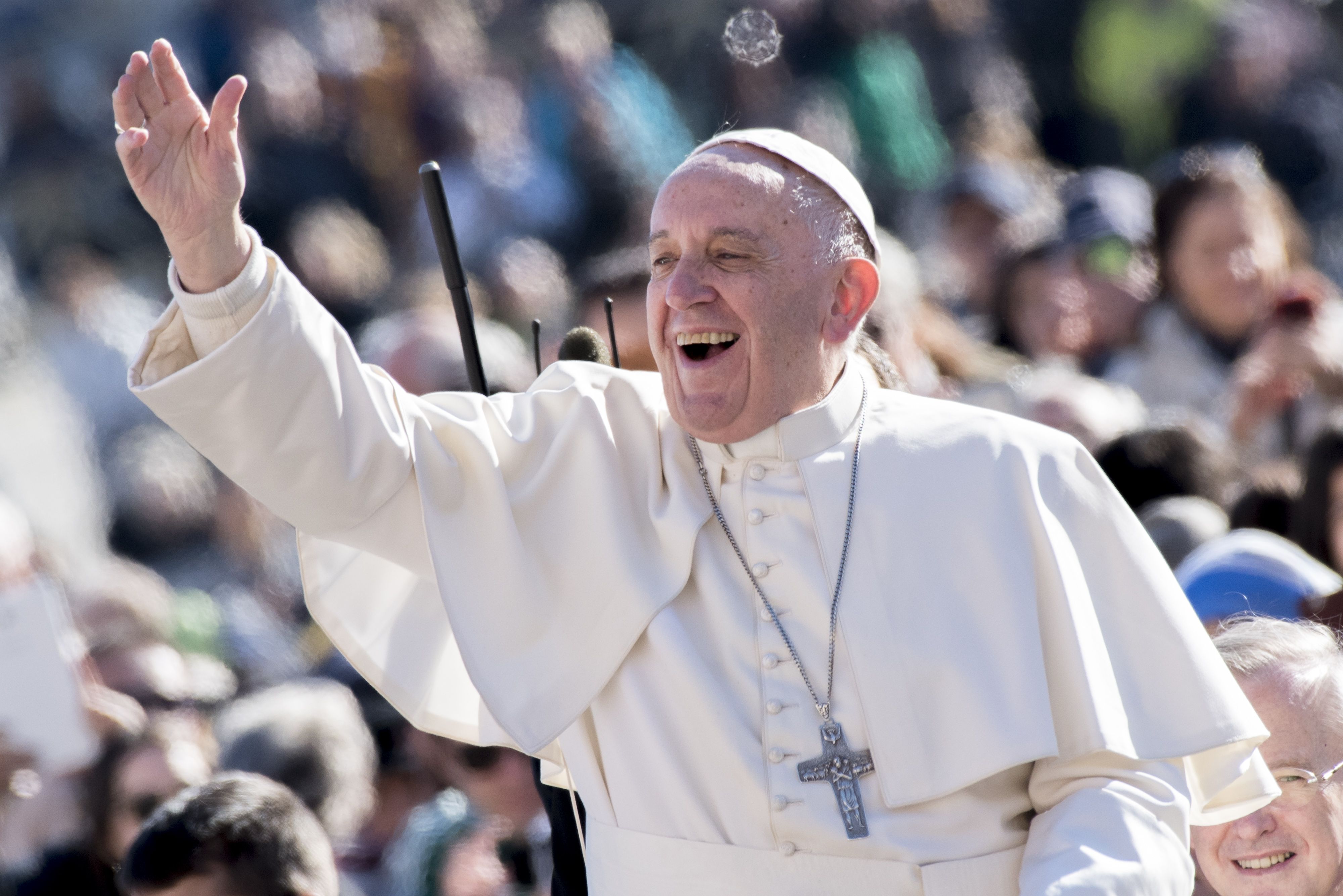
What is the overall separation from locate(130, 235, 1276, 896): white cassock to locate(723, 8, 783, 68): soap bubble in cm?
513

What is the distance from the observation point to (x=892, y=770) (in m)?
2.47

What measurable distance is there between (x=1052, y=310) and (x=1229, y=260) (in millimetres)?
653

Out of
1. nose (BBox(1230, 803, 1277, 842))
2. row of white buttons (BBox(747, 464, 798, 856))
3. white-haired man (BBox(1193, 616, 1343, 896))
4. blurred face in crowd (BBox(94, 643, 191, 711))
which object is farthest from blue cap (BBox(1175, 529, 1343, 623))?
blurred face in crowd (BBox(94, 643, 191, 711))

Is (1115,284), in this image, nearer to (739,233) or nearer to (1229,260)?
(1229,260)

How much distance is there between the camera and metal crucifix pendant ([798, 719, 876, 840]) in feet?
8.08

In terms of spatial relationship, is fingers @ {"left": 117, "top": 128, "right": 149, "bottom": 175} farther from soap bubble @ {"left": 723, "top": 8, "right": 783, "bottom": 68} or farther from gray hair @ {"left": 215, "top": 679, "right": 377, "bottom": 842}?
soap bubble @ {"left": 723, "top": 8, "right": 783, "bottom": 68}

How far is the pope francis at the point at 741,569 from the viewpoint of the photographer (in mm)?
2379

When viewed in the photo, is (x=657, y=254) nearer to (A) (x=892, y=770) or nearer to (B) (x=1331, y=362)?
(A) (x=892, y=770)

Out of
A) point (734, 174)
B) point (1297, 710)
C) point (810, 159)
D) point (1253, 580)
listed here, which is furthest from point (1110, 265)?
point (734, 174)

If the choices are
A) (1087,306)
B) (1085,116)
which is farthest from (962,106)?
(1087,306)

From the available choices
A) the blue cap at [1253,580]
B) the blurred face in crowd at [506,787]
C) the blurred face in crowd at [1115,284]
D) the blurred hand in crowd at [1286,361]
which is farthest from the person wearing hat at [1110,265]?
the blurred face in crowd at [506,787]

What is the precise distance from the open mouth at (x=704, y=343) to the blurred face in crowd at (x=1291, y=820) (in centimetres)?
120

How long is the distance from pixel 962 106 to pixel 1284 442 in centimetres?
292

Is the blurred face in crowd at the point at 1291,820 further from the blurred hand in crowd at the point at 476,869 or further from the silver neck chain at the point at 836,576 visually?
the blurred hand in crowd at the point at 476,869
